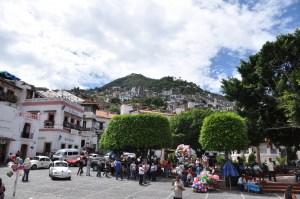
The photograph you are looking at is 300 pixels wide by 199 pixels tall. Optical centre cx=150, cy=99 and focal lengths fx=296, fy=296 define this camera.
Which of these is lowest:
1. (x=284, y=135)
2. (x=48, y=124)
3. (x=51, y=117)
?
(x=284, y=135)

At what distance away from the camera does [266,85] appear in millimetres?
30844

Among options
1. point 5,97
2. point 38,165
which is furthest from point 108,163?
point 5,97

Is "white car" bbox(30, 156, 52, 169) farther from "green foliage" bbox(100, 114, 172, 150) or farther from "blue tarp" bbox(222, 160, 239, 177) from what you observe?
"blue tarp" bbox(222, 160, 239, 177)

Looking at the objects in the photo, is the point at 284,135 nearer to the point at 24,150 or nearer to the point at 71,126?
the point at 71,126

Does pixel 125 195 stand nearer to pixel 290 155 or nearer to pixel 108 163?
pixel 108 163

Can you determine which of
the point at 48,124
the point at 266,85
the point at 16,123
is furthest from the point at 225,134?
the point at 48,124

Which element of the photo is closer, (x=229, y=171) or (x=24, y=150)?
(x=229, y=171)

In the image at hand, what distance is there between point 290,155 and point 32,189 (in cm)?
3181

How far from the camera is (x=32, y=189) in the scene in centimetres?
1681

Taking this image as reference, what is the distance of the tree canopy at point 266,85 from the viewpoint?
29.4 metres

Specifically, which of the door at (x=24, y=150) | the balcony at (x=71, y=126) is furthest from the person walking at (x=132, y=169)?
the balcony at (x=71, y=126)

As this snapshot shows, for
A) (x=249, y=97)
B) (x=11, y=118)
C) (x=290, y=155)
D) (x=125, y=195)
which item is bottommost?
(x=125, y=195)

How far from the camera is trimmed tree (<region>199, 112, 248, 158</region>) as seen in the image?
77.9 ft

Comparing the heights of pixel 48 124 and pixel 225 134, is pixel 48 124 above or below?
above
